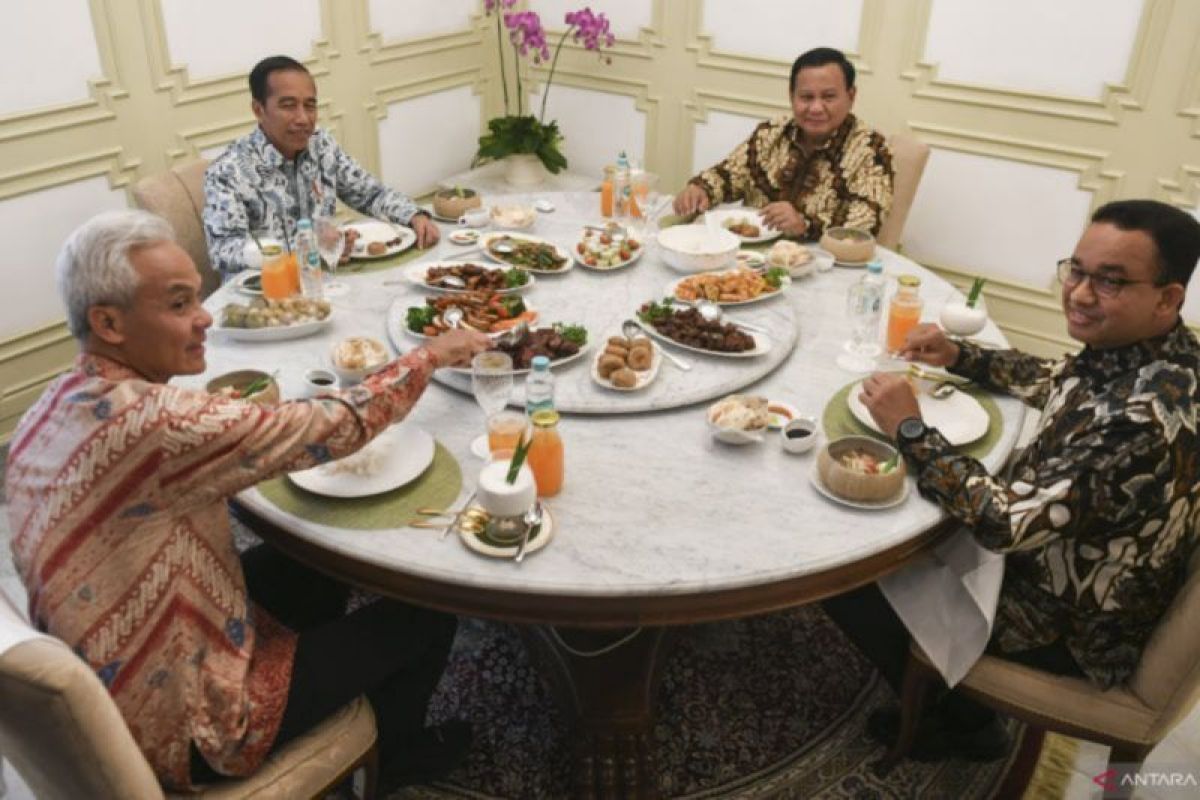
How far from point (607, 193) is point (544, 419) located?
1.50 metres

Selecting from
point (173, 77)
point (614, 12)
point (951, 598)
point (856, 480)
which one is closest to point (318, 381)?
point (856, 480)

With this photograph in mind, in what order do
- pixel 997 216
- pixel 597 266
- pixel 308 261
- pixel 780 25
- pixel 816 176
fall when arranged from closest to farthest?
1. pixel 308 261
2. pixel 597 266
3. pixel 816 176
4. pixel 997 216
5. pixel 780 25

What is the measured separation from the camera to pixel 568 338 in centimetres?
222

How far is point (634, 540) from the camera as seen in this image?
1669mm

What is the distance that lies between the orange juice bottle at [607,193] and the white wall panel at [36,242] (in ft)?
6.26

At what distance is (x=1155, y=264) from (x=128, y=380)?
1663 millimetres

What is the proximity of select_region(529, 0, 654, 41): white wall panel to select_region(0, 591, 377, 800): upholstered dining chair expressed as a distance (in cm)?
408

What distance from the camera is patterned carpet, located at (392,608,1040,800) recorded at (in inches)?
85.5

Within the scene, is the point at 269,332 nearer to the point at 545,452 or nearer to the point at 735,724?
the point at 545,452

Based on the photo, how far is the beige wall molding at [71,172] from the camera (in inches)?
133

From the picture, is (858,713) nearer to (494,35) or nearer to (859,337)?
(859,337)

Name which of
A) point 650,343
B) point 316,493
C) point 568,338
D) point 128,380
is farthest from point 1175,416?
point 128,380

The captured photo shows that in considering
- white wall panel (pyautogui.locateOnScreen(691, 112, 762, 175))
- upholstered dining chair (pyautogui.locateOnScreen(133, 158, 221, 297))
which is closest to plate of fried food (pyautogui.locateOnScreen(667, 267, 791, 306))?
upholstered dining chair (pyautogui.locateOnScreen(133, 158, 221, 297))

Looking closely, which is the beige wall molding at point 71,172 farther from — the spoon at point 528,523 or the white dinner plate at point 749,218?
the spoon at point 528,523
